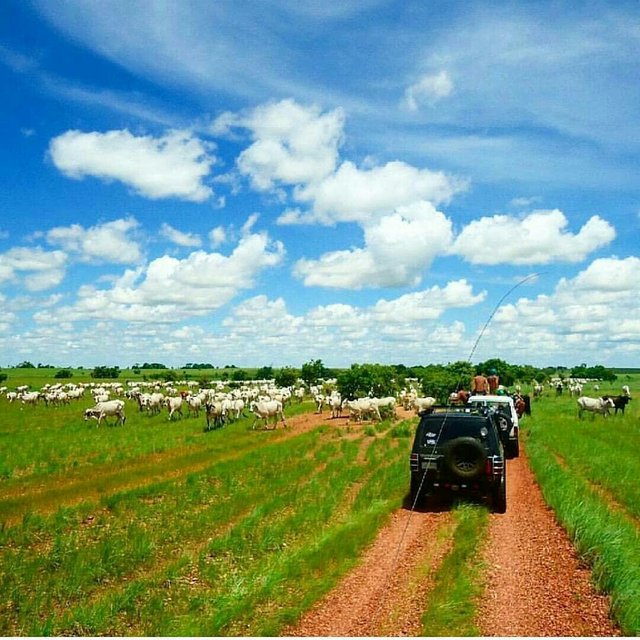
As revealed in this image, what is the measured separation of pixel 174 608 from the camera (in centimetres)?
887

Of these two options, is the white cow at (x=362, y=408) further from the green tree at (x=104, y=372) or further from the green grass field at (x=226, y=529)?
the green tree at (x=104, y=372)

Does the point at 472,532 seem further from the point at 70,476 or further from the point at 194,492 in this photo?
the point at 70,476

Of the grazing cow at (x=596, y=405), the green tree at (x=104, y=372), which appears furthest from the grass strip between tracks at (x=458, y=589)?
the green tree at (x=104, y=372)

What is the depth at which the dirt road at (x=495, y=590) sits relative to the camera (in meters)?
7.86

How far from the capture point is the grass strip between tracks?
25.4 feet

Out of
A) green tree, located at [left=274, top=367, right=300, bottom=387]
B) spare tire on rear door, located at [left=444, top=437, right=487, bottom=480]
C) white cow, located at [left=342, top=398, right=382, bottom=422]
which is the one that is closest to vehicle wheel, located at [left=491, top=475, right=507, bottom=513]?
spare tire on rear door, located at [left=444, top=437, right=487, bottom=480]

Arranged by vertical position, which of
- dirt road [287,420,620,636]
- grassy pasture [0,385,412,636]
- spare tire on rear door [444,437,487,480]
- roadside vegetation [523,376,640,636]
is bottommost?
grassy pasture [0,385,412,636]

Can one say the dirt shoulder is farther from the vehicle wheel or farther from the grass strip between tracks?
the vehicle wheel

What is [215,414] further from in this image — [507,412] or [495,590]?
[495,590]

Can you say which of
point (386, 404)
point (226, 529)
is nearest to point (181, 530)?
point (226, 529)

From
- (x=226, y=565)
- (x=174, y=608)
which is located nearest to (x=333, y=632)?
(x=174, y=608)

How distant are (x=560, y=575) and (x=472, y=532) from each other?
2.58 metres

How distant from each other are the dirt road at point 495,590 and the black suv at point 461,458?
1203 mm

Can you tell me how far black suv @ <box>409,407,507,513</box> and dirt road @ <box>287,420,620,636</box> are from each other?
120 cm
